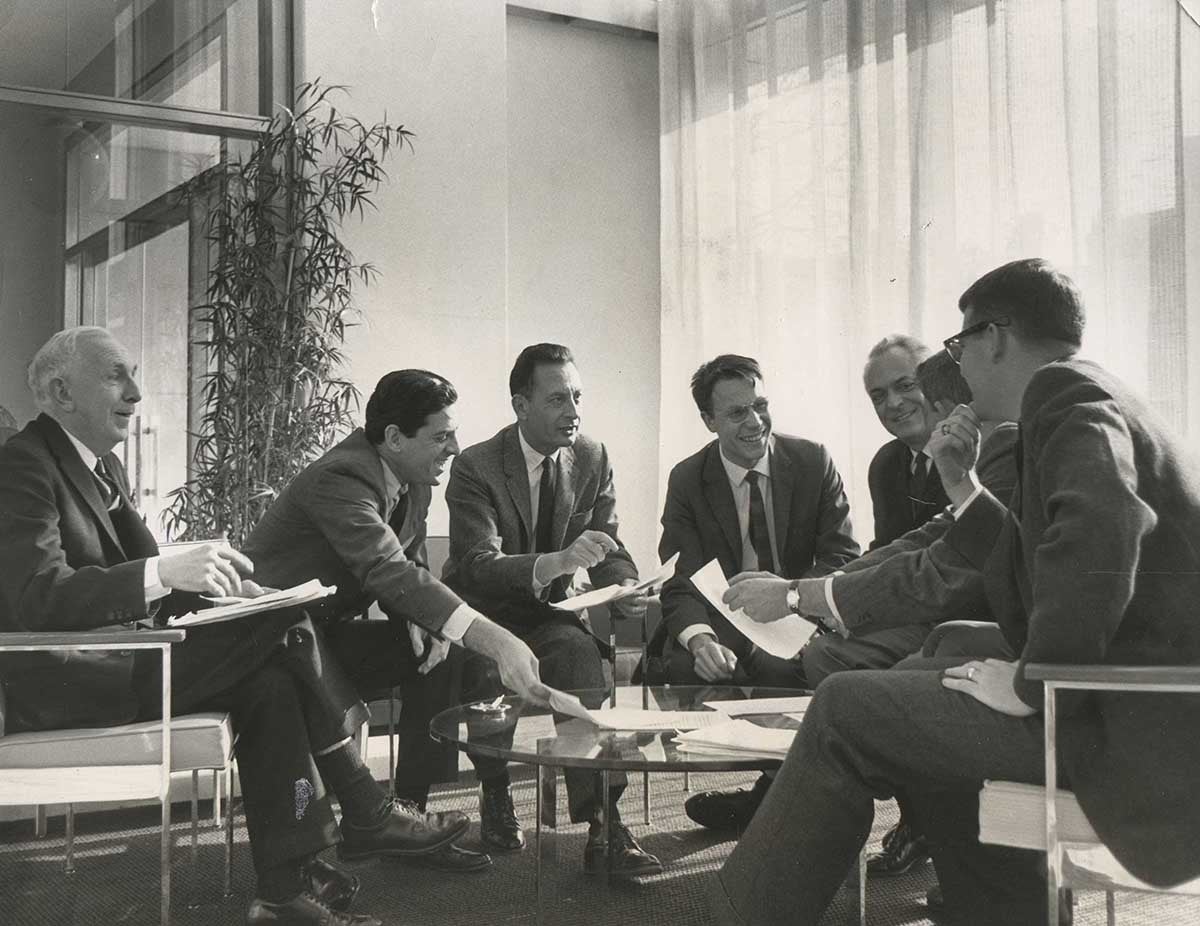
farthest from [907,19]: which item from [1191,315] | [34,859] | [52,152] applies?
[34,859]

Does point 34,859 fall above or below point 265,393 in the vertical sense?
below

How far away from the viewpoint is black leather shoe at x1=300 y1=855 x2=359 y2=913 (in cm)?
272

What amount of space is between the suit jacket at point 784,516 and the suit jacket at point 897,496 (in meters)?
0.17

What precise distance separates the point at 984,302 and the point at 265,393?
3.04 meters

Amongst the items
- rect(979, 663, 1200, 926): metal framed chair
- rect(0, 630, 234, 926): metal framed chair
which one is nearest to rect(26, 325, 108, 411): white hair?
rect(0, 630, 234, 926): metal framed chair

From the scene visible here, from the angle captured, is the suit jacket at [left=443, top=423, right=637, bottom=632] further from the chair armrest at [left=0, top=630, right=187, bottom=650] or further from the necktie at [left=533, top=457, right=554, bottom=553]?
the chair armrest at [left=0, top=630, right=187, bottom=650]

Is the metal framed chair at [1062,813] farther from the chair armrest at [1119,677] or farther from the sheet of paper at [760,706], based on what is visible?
the sheet of paper at [760,706]

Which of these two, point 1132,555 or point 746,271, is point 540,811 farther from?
point 746,271

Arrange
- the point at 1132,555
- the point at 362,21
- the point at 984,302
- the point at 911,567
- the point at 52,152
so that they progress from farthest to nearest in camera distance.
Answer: the point at 362,21 < the point at 52,152 < the point at 911,567 < the point at 984,302 < the point at 1132,555

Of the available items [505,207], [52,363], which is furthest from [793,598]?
[505,207]

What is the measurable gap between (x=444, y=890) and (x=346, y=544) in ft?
2.98

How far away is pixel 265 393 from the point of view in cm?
460

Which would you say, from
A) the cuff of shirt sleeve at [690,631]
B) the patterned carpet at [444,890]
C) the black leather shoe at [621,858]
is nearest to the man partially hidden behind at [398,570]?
the patterned carpet at [444,890]

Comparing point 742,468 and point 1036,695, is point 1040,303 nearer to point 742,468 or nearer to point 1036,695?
point 1036,695
